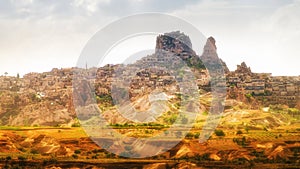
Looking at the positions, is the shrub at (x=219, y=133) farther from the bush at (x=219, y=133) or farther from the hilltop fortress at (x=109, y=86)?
the hilltop fortress at (x=109, y=86)

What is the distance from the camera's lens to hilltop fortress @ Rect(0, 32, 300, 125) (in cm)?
7031

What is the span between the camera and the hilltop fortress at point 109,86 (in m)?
70.3

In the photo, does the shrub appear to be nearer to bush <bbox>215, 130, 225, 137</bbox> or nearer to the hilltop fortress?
bush <bbox>215, 130, 225, 137</bbox>

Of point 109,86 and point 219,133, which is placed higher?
point 109,86

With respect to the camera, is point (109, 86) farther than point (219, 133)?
Yes

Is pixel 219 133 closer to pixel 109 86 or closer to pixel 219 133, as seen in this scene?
pixel 219 133

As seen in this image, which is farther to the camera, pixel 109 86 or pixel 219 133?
pixel 109 86

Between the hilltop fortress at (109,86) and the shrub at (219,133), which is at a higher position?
the hilltop fortress at (109,86)

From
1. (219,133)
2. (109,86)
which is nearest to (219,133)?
(219,133)

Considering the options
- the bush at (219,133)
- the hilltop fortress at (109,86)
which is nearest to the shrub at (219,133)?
the bush at (219,133)

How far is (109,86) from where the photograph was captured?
81.2 meters

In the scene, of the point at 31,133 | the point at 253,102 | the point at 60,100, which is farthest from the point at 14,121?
the point at 253,102

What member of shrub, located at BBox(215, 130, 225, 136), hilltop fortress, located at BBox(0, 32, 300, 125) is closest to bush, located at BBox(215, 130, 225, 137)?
shrub, located at BBox(215, 130, 225, 136)

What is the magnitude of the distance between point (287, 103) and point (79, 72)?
44.0 metres
